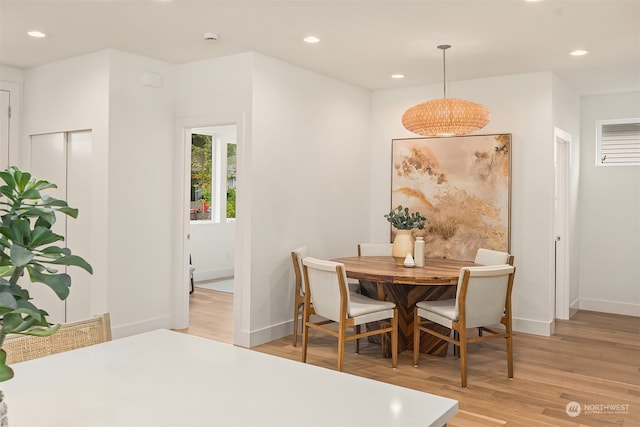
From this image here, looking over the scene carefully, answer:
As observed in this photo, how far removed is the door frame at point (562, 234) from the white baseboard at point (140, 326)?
415 cm

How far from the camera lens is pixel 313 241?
17.5 ft

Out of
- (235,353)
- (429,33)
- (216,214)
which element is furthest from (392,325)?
(216,214)

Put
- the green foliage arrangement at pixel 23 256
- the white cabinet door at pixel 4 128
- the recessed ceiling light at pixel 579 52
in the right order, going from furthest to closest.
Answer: the white cabinet door at pixel 4 128 < the recessed ceiling light at pixel 579 52 < the green foliage arrangement at pixel 23 256

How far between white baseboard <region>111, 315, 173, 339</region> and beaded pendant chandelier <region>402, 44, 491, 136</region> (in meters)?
2.97

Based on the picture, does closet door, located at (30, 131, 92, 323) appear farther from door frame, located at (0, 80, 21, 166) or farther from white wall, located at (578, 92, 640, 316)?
white wall, located at (578, 92, 640, 316)

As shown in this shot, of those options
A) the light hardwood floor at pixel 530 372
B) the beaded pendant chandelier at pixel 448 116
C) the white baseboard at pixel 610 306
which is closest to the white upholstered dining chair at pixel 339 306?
the light hardwood floor at pixel 530 372

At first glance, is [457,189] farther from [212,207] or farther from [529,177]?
[212,207]

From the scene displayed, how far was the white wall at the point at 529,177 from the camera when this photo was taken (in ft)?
16.9

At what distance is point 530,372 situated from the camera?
158 inches

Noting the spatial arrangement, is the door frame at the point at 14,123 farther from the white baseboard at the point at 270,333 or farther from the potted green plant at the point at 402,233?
the potted green plant at the point at 402,233

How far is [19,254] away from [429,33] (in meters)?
3.66

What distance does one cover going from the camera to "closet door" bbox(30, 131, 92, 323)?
16.1 feet

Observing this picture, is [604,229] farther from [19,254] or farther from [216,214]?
[19,254]

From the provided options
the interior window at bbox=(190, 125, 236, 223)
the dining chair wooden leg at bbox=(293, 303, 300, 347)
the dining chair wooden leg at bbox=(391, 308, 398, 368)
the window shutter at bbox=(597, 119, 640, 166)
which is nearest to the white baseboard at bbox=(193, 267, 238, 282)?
the interior window at bbox=(190, 125, 236, 223)
